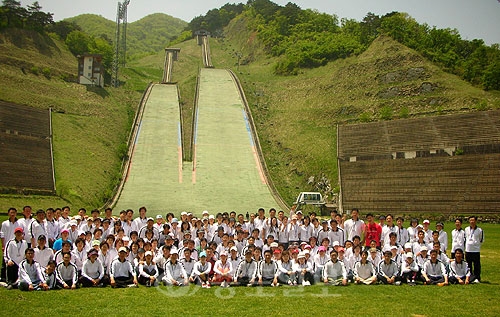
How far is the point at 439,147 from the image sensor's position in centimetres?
3597

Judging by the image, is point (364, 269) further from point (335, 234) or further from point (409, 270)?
point (335, 234)

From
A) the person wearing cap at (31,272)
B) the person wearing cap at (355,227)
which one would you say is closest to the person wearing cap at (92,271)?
the person wearing cap at (31,272)

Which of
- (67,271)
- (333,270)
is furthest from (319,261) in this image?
(67,271)

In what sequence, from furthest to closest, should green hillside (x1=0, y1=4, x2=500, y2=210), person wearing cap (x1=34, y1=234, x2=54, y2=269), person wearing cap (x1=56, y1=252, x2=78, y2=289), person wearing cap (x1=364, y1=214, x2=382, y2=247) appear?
green hillside (x1=0, y1=4, x2=500, y2=210), person wearing cap (x1=364, y1=214, x2=382, y2=247), person wearing cap (x1=34, y1=234, x2=54, y2=269), person wearing cap (x1=56, y1=252, x2=78, y2=289)

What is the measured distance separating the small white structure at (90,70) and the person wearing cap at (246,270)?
46.4 meters

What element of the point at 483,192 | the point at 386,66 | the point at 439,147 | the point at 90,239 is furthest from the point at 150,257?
the point at 386,66

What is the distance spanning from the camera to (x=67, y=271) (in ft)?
44.5

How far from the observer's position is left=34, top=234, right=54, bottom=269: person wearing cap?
13764mm

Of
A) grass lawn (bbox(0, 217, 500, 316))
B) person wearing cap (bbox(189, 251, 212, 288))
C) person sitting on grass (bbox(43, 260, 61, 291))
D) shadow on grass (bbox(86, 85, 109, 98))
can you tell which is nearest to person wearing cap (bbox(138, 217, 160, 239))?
person wearing cap (bbox(189, 251, 212, 288))

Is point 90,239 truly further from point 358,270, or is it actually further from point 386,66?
point 386,66

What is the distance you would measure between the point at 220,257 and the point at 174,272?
4.30 ft

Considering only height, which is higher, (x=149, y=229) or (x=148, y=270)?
(x=149, y=229)

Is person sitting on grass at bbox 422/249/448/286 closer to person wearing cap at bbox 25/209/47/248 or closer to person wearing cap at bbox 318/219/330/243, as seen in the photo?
person wearing cap at bbox 318/219/330/243

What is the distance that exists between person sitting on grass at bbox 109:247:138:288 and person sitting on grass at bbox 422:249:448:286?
776 cm
